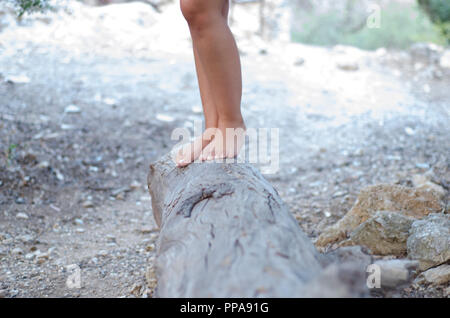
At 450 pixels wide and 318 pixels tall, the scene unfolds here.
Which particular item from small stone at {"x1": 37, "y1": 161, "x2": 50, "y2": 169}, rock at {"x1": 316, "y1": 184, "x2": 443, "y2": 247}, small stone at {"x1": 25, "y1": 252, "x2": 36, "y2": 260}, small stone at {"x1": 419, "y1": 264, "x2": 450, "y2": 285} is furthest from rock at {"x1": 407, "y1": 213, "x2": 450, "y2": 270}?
small stone at {"x1": 37, "y1": 161, "x2": 50, "y2": 169}

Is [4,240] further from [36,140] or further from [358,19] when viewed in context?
[358,19]

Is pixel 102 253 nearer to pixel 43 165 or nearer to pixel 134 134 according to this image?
pixel 43 165

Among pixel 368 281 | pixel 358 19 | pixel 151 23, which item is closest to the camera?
pixel 368 281

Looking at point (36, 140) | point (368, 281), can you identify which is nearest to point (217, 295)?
point (368, 281)

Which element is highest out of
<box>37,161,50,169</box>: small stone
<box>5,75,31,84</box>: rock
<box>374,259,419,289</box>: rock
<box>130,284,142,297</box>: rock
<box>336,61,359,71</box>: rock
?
<box>374,259,419,289</box>: rock

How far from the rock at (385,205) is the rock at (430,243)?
327mm

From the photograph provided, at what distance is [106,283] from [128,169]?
4.59 ft

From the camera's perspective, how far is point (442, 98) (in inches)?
174

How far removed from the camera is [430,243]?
152 cm

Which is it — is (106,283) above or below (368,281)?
below

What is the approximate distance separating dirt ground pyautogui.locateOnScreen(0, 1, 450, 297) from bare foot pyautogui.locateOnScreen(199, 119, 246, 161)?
22.7 inches

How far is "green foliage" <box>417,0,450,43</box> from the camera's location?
5.62m

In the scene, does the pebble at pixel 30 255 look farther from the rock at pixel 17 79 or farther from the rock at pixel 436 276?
the rock at pixel 17 79

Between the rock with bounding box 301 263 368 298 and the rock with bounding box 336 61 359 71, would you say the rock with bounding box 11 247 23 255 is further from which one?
the rock with bounding box 336 61 359 71
